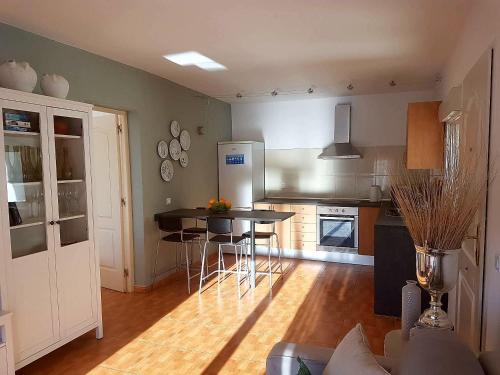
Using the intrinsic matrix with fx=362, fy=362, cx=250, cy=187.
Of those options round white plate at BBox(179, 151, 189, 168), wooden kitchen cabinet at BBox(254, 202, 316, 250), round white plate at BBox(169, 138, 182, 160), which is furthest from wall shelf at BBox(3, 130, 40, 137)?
wooden kitchen cabinet at BBox(254, 202, 316, 250)

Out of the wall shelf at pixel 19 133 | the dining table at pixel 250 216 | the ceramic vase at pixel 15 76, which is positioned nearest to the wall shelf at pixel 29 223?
the wall shelf at pixel 19 133

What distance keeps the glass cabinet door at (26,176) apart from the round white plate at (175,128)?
2158mm

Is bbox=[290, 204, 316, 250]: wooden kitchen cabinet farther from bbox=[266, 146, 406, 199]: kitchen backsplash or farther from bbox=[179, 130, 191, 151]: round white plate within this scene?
bbox=[179, 130, 191, 151]: round white plate

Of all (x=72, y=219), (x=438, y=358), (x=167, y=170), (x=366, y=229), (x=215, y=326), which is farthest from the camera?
(x=366, y=229)

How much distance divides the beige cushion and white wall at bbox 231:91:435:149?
4716mm

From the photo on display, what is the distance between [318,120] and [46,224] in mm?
4464

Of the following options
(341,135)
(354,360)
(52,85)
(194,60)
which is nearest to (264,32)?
(194,60)

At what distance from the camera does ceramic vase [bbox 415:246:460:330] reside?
64.5 inches

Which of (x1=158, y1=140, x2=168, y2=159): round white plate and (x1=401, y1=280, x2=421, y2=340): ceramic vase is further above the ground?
(x1=158, y1=140, x2=168, y2=159): round white plate

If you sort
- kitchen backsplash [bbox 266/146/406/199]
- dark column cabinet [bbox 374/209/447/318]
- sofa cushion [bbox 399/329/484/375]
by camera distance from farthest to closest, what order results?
kitchen backsplash [bbox 266/146/406/199], dark column cabinet [bbox 374/209/447/318], sofa cushion [bbox 399/329/484/375]

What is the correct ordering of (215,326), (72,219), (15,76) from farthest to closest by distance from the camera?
(215,326)
(72,219)
(15,76)

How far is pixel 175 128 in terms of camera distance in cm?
481

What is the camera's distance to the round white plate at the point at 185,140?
5.00 m

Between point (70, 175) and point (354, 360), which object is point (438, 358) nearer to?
point (354, 360)
